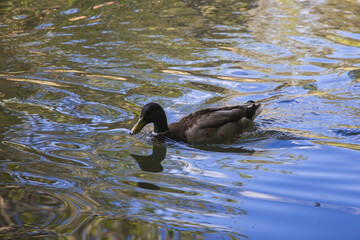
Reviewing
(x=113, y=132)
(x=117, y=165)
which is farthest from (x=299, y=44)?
(x=117, y=165)

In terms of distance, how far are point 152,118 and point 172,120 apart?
1156 millimetres

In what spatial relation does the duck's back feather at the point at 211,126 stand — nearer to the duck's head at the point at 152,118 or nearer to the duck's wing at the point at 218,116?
the duck's wing at the point at 218,116

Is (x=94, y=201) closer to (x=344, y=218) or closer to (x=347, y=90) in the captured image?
(x=344, y=218)

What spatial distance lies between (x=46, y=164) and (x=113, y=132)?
1.56 meters

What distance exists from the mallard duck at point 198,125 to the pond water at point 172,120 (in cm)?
16

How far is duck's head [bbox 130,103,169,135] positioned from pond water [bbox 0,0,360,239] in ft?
0.80

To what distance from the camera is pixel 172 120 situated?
335 inches

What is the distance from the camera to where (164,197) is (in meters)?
5.29

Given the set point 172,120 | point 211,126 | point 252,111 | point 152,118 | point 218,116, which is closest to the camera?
point 152,118

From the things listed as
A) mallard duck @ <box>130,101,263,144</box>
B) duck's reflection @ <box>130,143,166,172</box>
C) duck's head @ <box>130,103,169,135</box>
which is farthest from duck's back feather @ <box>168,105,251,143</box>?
duck's reflection @ <box>130,143,166,172</box>

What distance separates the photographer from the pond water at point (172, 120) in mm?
4789

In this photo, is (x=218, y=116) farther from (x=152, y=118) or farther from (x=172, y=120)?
(x=172, y=120)

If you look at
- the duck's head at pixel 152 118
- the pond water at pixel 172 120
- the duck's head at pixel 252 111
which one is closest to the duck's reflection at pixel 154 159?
the pond water at pixel 172 120

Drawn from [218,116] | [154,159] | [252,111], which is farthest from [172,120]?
[154,159]
